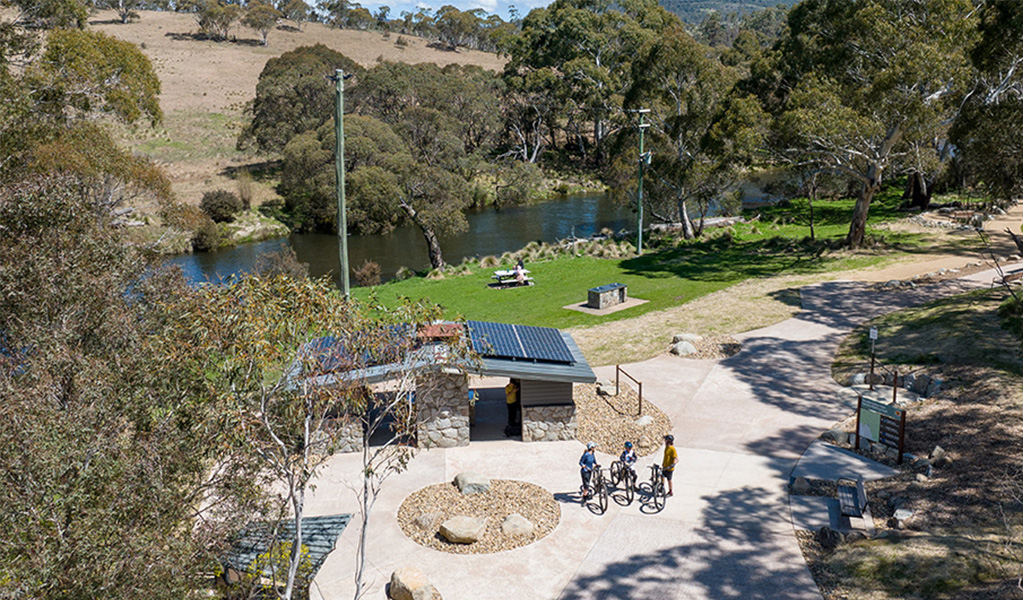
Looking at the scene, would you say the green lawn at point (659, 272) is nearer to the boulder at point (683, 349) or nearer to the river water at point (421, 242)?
the boulder at point (683, 349)

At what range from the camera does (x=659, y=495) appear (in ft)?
47.7

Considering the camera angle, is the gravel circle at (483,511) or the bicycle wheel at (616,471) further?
the bicycle wheel at (616,471)

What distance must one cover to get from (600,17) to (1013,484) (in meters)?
79.5

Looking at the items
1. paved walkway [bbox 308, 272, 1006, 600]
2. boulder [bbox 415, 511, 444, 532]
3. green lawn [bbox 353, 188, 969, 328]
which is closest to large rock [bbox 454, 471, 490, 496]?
paved walkway [bbox 308, 272, 1006, 600]

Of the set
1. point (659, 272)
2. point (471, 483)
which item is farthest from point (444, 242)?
point (471, 483)

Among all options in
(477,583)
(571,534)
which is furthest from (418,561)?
(571,534)

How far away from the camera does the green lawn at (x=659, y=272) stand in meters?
29.2

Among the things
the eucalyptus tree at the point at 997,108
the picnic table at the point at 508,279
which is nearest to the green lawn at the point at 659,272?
the picnic table at the point at 508,279

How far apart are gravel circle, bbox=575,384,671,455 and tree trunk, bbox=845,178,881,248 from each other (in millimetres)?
17895

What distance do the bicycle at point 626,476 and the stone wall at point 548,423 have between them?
9.29 feet

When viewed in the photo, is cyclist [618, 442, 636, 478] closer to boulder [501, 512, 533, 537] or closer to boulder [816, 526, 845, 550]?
boulder [501, 512, 533, 537]

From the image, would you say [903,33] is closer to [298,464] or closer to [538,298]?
[538,298]

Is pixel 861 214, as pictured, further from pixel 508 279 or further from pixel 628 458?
pixel 628 458

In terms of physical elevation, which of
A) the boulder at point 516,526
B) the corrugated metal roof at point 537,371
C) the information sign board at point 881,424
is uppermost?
the corrugated metal roof at point 537,371
